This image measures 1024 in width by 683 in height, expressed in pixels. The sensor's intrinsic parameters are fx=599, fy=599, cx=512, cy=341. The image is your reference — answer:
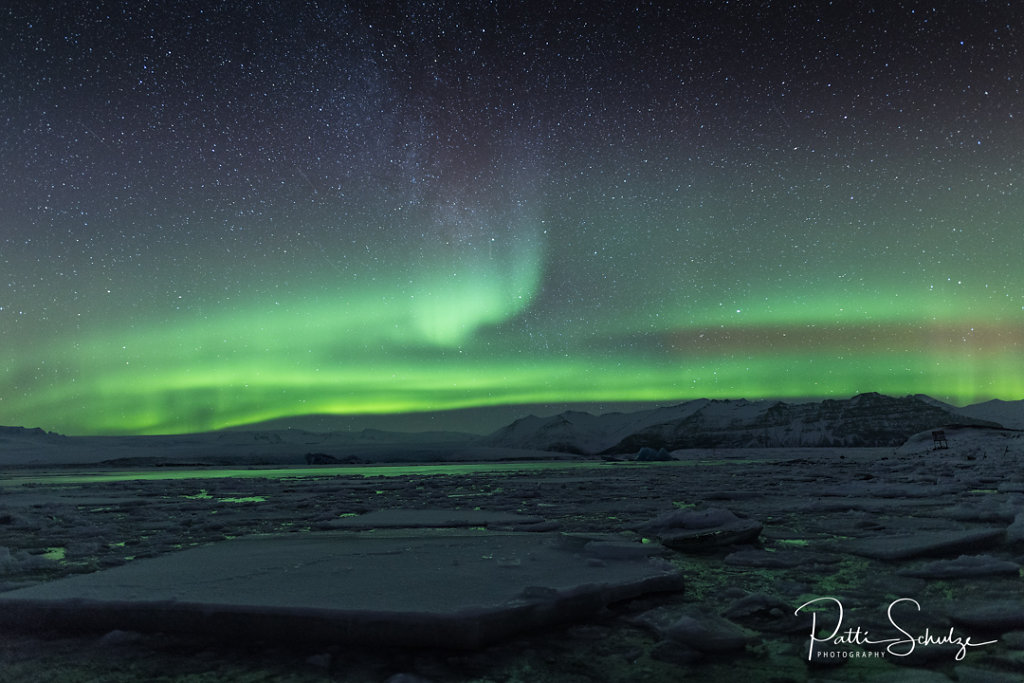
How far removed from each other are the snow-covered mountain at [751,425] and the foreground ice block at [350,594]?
358 ft

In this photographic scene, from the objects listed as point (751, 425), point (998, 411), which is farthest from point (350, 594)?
point (998, 411)

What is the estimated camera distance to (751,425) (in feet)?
445

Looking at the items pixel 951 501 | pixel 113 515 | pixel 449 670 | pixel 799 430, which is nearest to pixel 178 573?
pixel 449 670

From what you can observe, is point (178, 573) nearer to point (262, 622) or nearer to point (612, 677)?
point (262, 622)

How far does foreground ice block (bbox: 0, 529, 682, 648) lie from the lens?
2.19 meters

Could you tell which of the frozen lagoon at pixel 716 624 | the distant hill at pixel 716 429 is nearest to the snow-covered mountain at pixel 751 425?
the distant hill at pixel 716 429

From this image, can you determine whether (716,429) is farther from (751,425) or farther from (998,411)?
(998,411)

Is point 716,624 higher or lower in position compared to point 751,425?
higher

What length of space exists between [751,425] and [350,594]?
476ft

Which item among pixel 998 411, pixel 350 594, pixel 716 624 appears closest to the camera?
pixel 716 624

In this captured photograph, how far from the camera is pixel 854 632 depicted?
2.19m

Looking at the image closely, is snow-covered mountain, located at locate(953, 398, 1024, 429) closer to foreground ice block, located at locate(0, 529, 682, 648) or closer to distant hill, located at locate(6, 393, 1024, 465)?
distant hill, located at locate(6, 393, 1024, 465)

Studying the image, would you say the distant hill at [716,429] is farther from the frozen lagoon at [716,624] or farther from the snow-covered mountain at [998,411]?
the frozen lagoon at [716,624]

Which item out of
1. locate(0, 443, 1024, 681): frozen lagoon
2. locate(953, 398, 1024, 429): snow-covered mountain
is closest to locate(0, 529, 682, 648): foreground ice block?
locate(0, 443, 1024, 681): frozen lagoon
